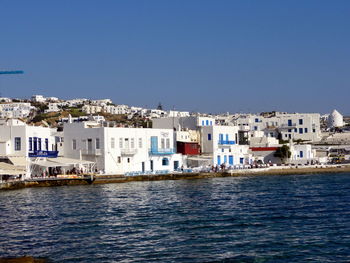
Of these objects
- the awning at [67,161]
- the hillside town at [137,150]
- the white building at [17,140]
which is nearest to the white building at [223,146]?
the hillside town at [137,150]

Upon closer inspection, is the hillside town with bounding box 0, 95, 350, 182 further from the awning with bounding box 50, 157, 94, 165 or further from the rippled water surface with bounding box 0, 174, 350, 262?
the rippled water surface with bounding box 0, 174, 350, 262

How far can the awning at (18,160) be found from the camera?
5671 centimetres

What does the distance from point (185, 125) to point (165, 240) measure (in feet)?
175

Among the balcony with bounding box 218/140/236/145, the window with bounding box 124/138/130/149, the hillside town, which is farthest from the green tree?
the window with bounding box 124/138/130/149

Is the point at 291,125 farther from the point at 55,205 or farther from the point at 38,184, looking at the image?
the point at 55,205

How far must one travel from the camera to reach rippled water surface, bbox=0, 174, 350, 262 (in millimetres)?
21000

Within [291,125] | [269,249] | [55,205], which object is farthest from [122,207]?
[291,125]

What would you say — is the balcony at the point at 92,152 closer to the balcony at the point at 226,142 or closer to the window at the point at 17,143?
the window at the point at 17,143

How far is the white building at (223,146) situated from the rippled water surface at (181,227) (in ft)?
102

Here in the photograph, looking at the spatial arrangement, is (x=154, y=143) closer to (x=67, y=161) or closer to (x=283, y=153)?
(x=67, y=161)

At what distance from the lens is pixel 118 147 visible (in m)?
64.7

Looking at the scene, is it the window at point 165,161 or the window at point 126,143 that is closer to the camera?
the window at point 126,143

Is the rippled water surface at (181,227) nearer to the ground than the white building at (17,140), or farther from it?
nearer to the ground

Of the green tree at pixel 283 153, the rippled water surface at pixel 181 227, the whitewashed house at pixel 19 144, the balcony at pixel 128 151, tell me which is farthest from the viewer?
the green tree at pixel 283 153
